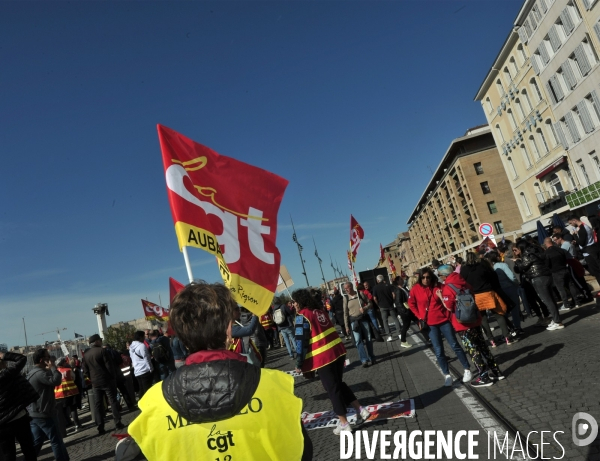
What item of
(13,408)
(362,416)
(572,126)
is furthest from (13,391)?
(572,126)

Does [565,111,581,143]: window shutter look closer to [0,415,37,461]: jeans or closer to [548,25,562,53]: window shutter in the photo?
[548,25,562,53]: window shutter

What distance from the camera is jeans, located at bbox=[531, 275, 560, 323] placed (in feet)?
31.5

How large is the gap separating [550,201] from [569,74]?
8.74 metres

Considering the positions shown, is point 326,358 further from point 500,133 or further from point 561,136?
point 500,133

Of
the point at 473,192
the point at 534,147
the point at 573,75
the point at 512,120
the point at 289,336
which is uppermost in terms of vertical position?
the point at 512,120

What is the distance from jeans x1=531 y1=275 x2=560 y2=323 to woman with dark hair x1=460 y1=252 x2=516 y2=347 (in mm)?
700

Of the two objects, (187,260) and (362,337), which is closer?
(187,260)

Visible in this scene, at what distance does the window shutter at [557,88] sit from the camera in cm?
2960

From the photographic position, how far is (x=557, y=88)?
98.0 feet

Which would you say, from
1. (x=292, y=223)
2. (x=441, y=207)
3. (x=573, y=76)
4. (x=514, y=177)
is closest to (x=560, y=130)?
(x=573, y=76)

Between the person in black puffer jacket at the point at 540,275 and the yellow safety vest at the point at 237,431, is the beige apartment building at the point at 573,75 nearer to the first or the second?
the person in black puffer jacket at the point at 540,275

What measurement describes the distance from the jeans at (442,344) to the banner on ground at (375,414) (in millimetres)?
937

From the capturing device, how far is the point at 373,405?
6812 millimetres

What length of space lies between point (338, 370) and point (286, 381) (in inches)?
→ 161
